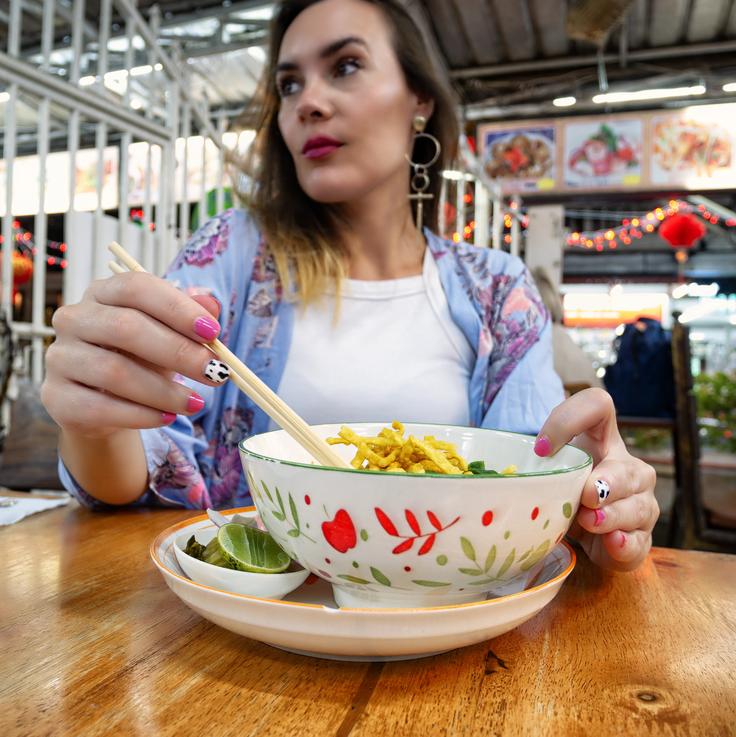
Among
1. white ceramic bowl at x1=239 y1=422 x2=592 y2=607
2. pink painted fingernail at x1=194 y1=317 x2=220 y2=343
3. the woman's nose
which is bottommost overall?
white ceramic bowl at x1=239 y1=422 x2=592 y2=607

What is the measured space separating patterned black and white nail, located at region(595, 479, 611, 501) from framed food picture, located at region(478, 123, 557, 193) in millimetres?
4503

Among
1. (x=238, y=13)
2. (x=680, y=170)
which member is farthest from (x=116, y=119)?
(x=680, y=170)

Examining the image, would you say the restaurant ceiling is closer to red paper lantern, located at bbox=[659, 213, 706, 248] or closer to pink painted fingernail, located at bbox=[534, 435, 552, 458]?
red paper lantern, located at bbox=[659, 213, 706, 248]

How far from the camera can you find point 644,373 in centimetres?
329

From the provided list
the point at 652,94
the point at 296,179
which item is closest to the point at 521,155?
the point at 652,94

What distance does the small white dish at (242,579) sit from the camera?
44 cm

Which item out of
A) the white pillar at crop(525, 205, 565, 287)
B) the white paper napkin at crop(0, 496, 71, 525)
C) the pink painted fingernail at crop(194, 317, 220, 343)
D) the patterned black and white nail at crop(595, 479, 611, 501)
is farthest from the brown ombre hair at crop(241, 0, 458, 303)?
the white pillar at crop(525, 205, 565, 287)

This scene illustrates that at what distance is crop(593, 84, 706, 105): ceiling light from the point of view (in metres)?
5.17

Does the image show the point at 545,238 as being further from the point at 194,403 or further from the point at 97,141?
the point at 194,403

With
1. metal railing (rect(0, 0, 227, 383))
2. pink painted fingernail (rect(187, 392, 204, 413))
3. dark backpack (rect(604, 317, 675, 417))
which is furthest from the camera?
dark backpack (rect(604, 317, 675, 417))

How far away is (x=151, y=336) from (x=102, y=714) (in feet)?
0.97

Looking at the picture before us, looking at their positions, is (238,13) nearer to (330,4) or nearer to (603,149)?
(603,149)

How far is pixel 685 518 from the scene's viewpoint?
2061mm

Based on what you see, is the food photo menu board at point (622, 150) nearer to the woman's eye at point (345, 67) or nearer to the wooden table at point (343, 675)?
the woman's eye at point (345, 67)
